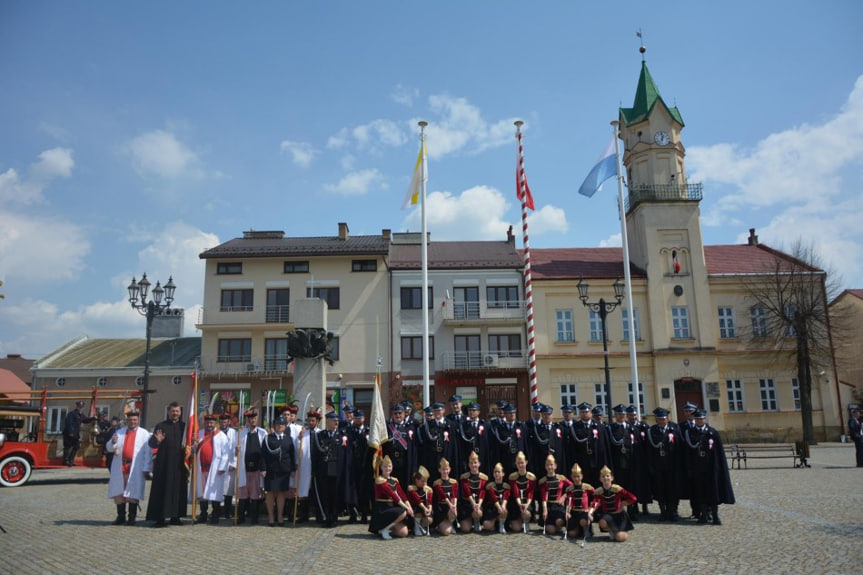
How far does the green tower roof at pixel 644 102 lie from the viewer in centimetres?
3912

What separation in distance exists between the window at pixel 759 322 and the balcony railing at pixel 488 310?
14.0 meters

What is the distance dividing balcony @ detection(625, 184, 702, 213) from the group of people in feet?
94.2

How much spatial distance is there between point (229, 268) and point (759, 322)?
33243 millimetres

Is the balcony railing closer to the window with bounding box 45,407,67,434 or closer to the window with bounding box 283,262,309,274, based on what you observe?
the window with bounding box 283,262,309,274

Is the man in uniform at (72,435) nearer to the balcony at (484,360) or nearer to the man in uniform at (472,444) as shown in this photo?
the man in uniform at (472,444)

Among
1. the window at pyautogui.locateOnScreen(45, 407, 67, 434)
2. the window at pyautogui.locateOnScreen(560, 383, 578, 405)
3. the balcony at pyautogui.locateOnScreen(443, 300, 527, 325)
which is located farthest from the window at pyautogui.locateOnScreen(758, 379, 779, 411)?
the window at pyautogui.locateOnScreen(45, 407, 67, 434)

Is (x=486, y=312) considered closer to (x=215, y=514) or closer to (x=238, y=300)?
(x=238, y=300)

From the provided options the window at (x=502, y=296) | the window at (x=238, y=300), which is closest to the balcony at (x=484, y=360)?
the window at (x=502, y=296)

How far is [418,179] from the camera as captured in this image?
19250 mm

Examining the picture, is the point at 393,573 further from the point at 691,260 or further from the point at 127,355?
the point at 127,355

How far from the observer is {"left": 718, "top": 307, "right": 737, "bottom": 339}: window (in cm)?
3712

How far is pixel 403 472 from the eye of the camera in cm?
1114

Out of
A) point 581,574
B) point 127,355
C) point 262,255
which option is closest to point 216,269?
point 262,255

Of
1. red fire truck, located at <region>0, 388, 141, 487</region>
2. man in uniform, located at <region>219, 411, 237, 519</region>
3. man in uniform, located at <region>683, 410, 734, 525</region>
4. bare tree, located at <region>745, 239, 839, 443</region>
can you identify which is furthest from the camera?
bare tree, located at <region>745, 239, 839, 443</region>
